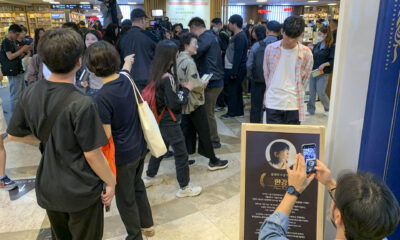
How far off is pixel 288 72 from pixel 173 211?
63.2 inches

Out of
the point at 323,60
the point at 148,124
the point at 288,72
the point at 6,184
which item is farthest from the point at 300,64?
the point at 6,184

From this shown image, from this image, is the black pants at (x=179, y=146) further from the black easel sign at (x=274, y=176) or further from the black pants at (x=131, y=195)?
the black easel sign at (x=274, y=176)

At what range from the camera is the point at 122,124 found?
74.9 inches

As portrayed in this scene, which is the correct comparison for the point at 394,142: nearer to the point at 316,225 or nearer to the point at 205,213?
the point at 316,225

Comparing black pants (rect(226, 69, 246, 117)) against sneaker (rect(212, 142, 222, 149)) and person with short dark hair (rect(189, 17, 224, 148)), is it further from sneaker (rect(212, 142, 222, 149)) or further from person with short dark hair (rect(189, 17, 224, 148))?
sneaker (rect(212, 142, 222, 149))

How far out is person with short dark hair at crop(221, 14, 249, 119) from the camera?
15.2 ft

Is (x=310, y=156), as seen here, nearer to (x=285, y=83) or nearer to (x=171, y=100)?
(x=285, y=83)

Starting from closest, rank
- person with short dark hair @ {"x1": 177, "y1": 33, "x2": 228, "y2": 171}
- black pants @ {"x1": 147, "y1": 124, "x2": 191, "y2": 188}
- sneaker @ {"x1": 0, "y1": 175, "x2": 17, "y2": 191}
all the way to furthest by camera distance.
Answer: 1. black pants @ {"x1": 147, "y1": 124, "x2": 191, "y2": 188}
2. person with short dark hair @ {"x1": 177, "y1": 33, "x2": 228, "y2": 171}
3. sneaker @ {"x1": 0, "y1": 175, "x2": 17, "y2": 191}

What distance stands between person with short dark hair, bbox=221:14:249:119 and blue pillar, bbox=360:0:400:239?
3132 mm

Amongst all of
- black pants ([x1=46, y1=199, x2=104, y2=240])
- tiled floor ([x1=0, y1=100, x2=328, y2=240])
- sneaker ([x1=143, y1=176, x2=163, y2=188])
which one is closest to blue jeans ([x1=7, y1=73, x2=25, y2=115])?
tiled floor ([x1=0, y1=100, x2=328, y2=240])

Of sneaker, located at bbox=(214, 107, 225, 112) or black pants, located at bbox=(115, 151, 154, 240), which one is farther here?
sneaker, located at bbox=(214, 107, 225, 112)

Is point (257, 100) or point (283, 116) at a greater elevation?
point (283, 116)

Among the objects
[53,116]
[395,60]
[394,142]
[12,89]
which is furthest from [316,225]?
[12,89]

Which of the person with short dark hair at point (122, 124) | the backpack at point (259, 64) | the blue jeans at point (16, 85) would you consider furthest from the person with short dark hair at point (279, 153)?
the blue jeans at point (16, 85)
